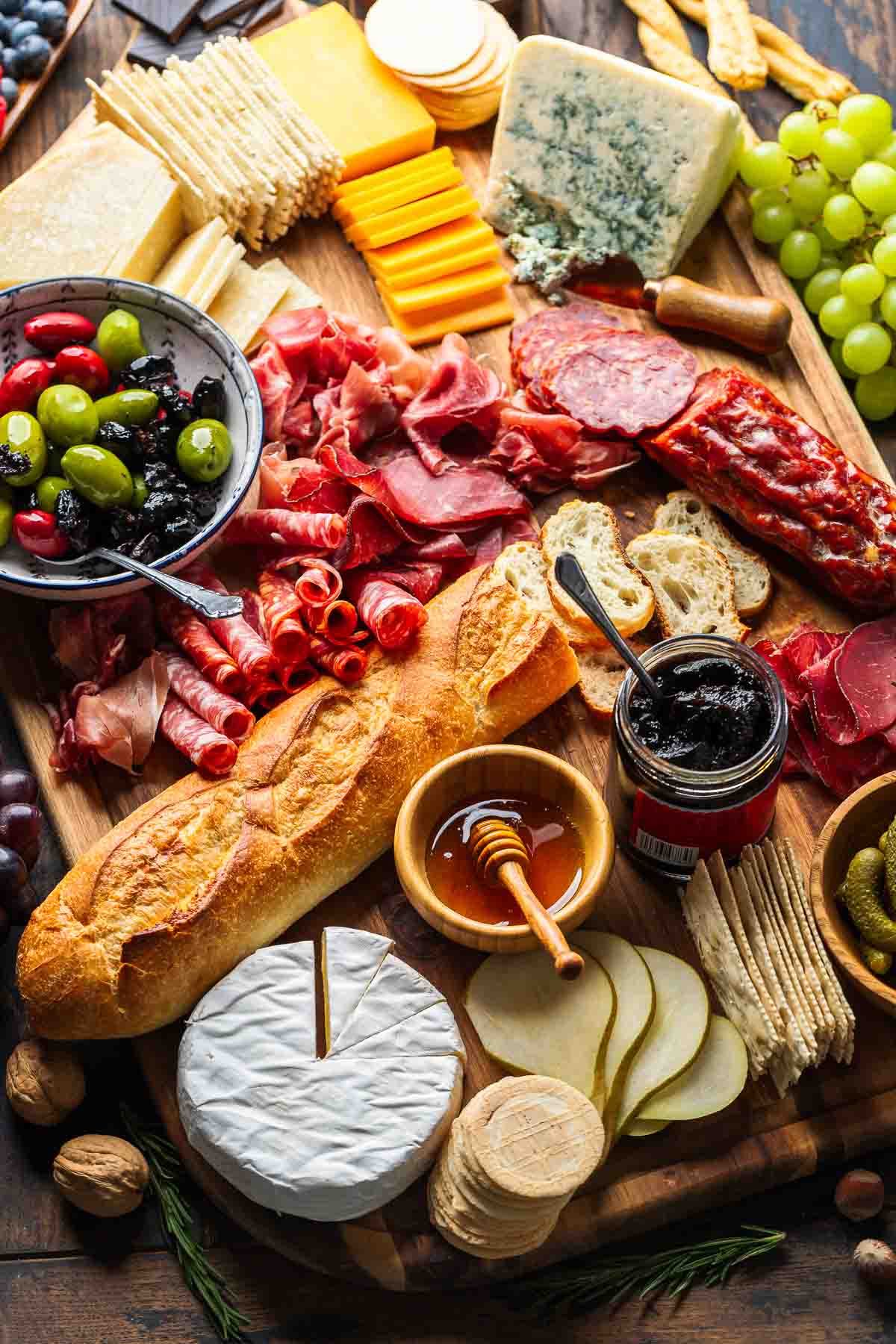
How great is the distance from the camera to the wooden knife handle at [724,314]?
3.66 m

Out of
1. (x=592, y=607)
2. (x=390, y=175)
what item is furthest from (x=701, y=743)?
(x=390, y=175)

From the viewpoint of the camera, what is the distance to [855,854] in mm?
2941

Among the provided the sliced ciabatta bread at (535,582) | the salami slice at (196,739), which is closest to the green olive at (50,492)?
the salami slice at (196,739)

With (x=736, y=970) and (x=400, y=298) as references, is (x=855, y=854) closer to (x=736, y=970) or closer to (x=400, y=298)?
(x=736, y=970)

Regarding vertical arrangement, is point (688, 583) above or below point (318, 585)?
below

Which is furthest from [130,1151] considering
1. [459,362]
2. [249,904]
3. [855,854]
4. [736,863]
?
[459,362]

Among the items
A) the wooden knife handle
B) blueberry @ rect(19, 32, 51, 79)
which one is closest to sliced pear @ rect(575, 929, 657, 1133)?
the wooden knife handle

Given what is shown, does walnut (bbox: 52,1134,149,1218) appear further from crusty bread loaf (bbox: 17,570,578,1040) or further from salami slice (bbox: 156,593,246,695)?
salami slice (bbox: 156,593,246,695)

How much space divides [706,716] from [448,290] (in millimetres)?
1564

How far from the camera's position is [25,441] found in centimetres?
318

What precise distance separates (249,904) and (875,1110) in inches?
51.9

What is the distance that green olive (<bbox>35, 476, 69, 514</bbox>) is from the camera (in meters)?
3.20

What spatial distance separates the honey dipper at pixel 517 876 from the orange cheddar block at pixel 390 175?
1.83 meters

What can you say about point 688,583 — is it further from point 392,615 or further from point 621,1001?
point 621,1001
